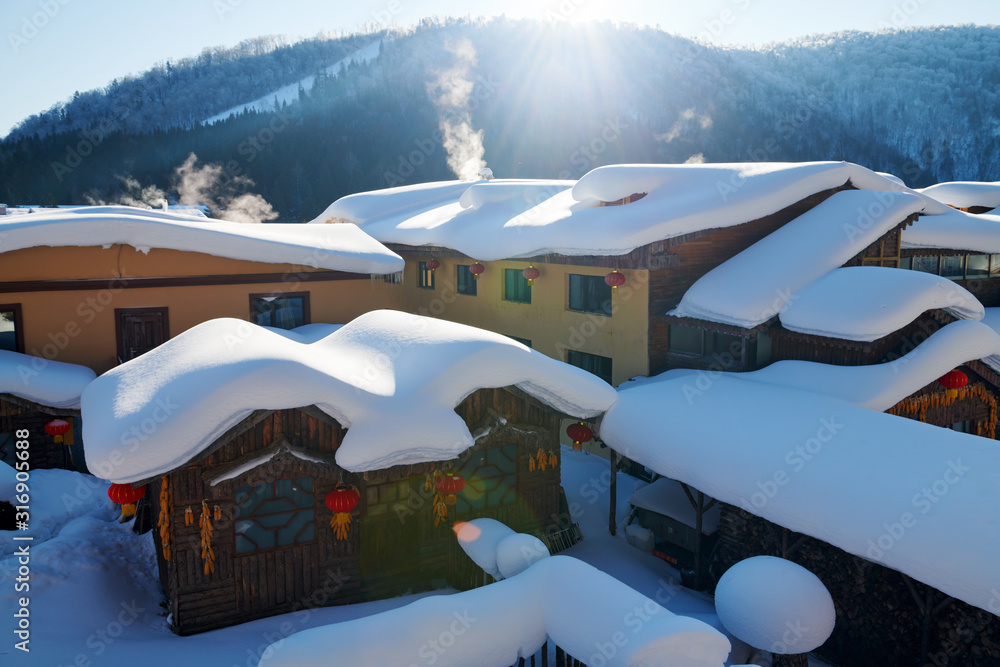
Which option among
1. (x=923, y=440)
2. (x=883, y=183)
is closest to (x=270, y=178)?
(x=883, y=183)

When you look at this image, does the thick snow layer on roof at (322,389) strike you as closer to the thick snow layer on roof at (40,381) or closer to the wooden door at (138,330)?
the thick snow layer on roof at (40,381)

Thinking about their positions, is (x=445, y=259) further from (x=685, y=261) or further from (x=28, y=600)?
(x=28, y=600)

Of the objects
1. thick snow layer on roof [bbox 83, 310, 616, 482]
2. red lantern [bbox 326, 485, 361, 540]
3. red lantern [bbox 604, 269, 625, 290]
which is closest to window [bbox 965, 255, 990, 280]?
red lantern [bbox 604, 269, 625, 290]

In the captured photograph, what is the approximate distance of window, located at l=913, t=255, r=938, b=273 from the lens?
61.5 ft

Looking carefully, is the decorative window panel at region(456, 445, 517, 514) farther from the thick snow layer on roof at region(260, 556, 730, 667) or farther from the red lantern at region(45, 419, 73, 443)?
the red lantern at region(45, 419, 73, 443)

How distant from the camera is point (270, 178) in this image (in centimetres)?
6475

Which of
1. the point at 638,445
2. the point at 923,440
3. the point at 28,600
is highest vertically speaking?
the point at 923,440

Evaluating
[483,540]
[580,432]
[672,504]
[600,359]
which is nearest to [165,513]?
[483,540]

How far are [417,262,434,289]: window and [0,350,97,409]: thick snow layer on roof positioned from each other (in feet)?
37.1

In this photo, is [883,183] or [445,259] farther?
[445,259]

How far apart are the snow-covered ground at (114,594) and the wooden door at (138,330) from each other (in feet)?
10.0

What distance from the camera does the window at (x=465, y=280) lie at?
839 inches

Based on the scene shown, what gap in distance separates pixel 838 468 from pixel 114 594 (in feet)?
35.1

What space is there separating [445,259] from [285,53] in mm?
110035
